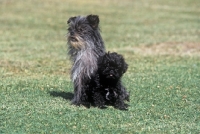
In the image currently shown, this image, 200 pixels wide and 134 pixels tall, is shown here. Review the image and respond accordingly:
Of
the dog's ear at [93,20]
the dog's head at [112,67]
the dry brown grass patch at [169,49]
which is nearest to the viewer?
the dog's head at [112,67]

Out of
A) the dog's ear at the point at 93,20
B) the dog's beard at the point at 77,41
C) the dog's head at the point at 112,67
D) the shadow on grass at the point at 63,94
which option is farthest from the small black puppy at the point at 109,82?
the shadow on grass at the point at 63,94

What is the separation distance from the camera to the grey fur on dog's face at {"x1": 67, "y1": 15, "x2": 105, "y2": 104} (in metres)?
10.1

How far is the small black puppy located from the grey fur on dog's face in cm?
18

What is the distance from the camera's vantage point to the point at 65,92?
1215 cm

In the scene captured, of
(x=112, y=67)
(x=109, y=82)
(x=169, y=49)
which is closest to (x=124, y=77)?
(x=109, y=82)

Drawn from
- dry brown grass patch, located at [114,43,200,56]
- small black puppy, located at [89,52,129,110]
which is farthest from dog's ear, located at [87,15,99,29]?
dry brown grass patch, located at [114,43,200,56]

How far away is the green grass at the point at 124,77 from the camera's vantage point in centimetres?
948

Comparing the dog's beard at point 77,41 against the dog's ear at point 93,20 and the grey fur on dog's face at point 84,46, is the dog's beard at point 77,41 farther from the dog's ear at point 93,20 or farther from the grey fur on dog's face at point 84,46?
the dog's ear at point 93,20

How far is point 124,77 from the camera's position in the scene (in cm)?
1435

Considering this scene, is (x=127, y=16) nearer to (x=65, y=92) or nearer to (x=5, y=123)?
(x=65, y=92)

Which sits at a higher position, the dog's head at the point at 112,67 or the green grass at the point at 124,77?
the dog's head at the point at 112,67

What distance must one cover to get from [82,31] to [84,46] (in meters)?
0.28

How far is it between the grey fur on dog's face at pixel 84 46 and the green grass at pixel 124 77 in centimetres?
61

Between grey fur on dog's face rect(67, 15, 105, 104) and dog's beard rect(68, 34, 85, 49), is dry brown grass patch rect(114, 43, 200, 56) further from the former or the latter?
dog's beard rect(68, 34, 85, 49)
